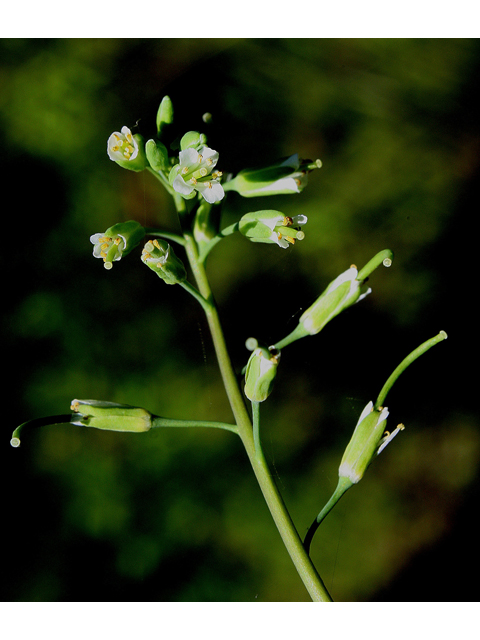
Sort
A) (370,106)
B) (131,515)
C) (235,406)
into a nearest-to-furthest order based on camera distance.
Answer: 1. (235,406)
2. (131,515)
3. (370,106)

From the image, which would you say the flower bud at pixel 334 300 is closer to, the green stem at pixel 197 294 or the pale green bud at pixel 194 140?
the green stem at pixel 197 294

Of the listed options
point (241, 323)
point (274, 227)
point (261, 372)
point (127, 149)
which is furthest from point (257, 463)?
point (241, 323)

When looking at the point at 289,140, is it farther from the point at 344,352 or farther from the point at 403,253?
the point at 344,352

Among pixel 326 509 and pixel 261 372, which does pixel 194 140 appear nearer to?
pixel 261 372

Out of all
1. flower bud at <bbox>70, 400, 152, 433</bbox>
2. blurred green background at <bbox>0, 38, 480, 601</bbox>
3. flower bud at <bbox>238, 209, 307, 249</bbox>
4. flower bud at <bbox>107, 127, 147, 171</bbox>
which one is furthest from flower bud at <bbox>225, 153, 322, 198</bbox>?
blurred green background at <bbox>0, 38, 480, 601</bbox>

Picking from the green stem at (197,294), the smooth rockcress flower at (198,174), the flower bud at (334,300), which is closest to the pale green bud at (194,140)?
the smooth rockcress flower at (198,174)

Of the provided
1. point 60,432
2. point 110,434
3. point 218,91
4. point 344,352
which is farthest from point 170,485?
point 218,91
